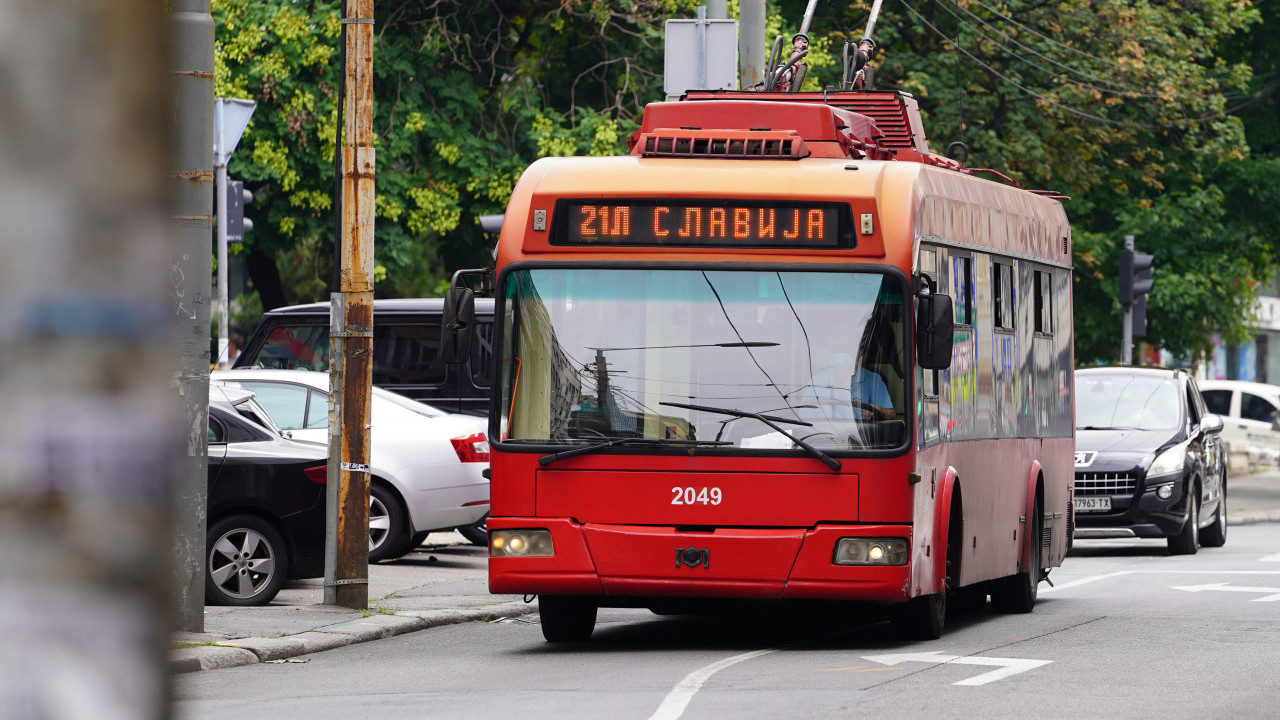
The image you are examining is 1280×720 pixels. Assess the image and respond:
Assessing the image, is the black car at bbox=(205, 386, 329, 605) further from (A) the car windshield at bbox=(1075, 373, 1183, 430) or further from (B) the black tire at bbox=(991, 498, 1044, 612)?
(A) the car windshield at bbox=(1075, 373, 1183, 430)

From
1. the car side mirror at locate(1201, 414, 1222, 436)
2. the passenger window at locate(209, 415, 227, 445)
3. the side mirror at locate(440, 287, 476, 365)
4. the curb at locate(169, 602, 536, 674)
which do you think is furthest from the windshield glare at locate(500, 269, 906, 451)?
the car side mirror at locate(1201, 414, 1222, 436)

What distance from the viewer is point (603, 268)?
430 inches

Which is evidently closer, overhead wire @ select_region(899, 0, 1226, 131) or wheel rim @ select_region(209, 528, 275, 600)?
wheel rim @ select_region(209, 528, 275, 600)

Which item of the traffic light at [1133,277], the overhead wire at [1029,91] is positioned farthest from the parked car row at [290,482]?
the overhead wire at [1029,91]

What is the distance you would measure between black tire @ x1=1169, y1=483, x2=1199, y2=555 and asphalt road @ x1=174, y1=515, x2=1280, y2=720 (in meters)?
6.21

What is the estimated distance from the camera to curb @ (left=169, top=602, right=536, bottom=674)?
1072cm

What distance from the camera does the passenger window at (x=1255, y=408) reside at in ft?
136

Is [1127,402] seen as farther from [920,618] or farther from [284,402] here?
[920,618]

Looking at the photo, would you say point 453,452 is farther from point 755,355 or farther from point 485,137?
point 485,137

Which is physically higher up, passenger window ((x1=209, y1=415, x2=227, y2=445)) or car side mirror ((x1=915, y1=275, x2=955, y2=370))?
car side mirror ((x1=915, y1=275, x2=955, y2=370))

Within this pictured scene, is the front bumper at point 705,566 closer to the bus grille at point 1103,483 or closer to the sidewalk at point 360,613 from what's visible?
the sidewalk at point 360,613

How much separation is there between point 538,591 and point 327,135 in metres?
16.9

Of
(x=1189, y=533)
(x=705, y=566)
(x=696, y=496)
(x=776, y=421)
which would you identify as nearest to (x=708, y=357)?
(x=776, y=421)

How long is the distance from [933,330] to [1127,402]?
12.0m
